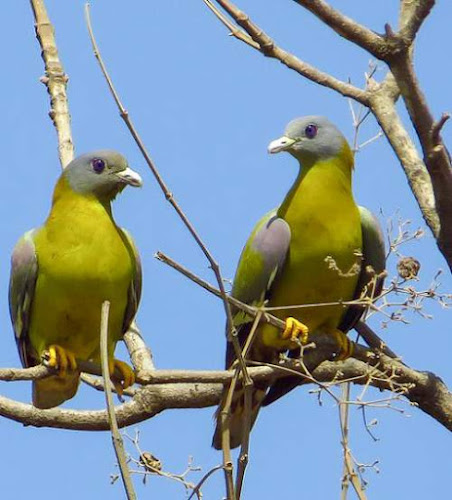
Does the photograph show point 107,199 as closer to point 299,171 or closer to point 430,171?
point 299,171

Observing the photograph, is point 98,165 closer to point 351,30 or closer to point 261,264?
point 261,264

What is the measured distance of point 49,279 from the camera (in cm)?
570

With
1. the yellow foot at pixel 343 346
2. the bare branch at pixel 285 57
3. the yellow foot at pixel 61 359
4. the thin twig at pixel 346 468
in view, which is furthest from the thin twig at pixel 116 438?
the yellow foot at pixel 343 346

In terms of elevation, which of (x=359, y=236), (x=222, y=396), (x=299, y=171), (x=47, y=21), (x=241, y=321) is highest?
(x=47, y=21)

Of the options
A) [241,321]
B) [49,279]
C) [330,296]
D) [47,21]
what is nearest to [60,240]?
[49,279]

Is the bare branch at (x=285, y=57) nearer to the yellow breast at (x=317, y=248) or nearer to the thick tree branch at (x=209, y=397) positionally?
the yellow breast at (x=317, y=248)

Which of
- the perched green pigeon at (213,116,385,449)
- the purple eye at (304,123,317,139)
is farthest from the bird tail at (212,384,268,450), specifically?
the purple eye at (304,123,317,139)

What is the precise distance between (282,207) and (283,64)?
1.31m

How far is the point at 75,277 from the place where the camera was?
5617 mm

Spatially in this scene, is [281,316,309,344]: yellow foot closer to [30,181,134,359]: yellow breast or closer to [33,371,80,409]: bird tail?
[30,181,134,359]: yellow breast

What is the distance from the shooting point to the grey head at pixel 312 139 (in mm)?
6062

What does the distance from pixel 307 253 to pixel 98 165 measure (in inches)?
44.7

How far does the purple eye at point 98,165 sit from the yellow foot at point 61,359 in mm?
906

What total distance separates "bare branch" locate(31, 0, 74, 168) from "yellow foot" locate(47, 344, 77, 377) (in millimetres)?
1580
